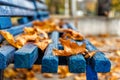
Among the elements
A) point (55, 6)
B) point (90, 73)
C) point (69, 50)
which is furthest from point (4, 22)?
point (55, 6)

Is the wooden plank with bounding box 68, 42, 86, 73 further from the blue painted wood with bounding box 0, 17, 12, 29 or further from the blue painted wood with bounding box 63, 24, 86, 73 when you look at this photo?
the blue painted wood with bounding box 0, 17, 12, 29

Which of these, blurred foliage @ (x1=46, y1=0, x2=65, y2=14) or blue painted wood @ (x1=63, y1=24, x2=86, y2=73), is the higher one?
→ blue painted wood @ (x1=63, y1=24, x2=86, y2=73)

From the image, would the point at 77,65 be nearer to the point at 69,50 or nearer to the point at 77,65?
the point at 77,65

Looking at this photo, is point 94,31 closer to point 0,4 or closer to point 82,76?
point 82,76

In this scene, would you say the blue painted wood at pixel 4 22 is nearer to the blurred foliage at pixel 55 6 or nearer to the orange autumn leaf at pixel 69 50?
the orange autumn leaf at pixel 69 50

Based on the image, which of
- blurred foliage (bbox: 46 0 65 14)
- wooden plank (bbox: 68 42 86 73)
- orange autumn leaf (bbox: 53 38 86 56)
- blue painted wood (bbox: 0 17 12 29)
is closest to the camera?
wooden plank (bbox: 68 42 86 73)

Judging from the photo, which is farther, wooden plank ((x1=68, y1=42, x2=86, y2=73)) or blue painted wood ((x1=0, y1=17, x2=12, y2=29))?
blue painted wood ((x1=0, y1=17, x2=12, y2=29))

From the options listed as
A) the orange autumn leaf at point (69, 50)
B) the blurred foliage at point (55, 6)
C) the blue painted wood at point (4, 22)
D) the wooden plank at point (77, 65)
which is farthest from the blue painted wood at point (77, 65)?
the blurred foliage at point (55, 6)

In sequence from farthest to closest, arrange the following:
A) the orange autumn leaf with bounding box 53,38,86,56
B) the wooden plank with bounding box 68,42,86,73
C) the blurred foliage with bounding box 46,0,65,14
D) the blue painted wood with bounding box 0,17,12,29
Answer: the blurred foliage with bounding box 46,0,65,14 < the blue painted wood with bounding box 0,17,12,29 < the orange autumn leaf with bounding box 53,38,86,56 < the wooden plank with bounding box 68,42,86,73

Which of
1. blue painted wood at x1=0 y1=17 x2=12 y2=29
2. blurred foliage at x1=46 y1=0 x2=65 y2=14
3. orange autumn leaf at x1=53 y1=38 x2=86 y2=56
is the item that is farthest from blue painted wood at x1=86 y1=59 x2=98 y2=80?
blurred foliage at x1=46 y1=0 x2=65 y2=14

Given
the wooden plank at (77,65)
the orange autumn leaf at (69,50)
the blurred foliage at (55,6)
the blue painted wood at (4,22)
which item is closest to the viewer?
the wooden plank at (77,65)

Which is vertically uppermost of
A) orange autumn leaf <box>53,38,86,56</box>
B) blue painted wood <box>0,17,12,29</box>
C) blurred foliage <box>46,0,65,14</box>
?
blue painted wood <box>0,17,12,29</box>

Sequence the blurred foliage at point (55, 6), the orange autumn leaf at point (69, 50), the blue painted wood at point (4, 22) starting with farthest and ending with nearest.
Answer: the blurred foliage at point (55, 6)
the blue painted wood at point (4, 22)
the orange autumn leaf at point (69, 50)

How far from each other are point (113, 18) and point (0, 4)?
23.9 ft
